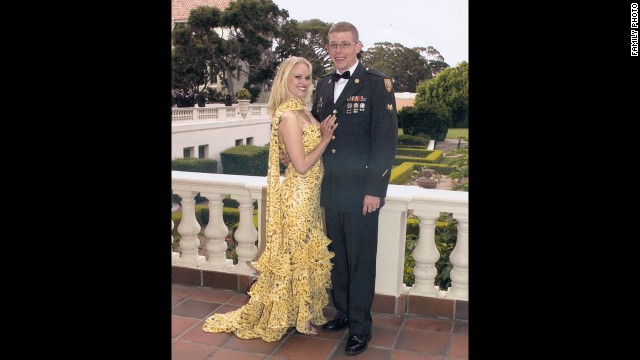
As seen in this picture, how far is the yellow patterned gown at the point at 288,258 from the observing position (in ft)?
10.9

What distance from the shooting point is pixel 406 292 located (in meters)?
3.82

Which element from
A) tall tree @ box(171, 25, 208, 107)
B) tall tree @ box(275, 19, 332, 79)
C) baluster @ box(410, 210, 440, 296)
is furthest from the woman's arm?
tall tree @ box(171, 25, 208, 107)

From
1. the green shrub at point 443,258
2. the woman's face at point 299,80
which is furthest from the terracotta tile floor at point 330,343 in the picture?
the woman's face at point 299,80

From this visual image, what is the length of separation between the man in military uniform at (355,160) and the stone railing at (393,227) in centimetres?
43

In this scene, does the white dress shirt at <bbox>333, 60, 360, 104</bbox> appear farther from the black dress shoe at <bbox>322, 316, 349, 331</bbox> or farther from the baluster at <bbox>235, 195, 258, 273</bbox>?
the black dress shoe at <bbox>322, 316, 349, 331</bbox>

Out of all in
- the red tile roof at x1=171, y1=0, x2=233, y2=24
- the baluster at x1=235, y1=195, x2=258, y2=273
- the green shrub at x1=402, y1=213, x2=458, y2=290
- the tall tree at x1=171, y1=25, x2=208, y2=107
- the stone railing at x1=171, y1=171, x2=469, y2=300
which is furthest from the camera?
the red tile roof at x1=171, y1=0, x2=233, y2=24

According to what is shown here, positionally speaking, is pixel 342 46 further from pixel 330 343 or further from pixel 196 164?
pixel 196 164

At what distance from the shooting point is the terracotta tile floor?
3213 mm

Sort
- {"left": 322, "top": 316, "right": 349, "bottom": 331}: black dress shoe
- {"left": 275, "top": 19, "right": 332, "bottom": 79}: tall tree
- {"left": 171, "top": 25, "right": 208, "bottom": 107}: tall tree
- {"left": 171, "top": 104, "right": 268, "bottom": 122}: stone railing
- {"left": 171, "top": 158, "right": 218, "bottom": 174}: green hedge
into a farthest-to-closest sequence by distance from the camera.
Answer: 1. {"left": 171, "top": 25, "right": 208, "bottom": 107}: tall tree
2. {"left": 171, "top": 104, "right": 268, "bottom": 122}: stone railing
3. {"left": 171, "top": 158, "right": 218, "bottom": 174}: green hedge
4. {"left": 275, "top": 19, "right": 332, "bottom": 79}: tall tree
5. {"left": 322, "top": 316, "right": 349, "bottom": 331}: black dress shoe

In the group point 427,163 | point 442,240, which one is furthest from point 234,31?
point 442,240

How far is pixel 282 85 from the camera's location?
10.4ft

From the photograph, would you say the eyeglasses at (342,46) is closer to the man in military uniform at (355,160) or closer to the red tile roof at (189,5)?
the man in military uniform at (355,160)

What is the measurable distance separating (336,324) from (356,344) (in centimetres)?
33
